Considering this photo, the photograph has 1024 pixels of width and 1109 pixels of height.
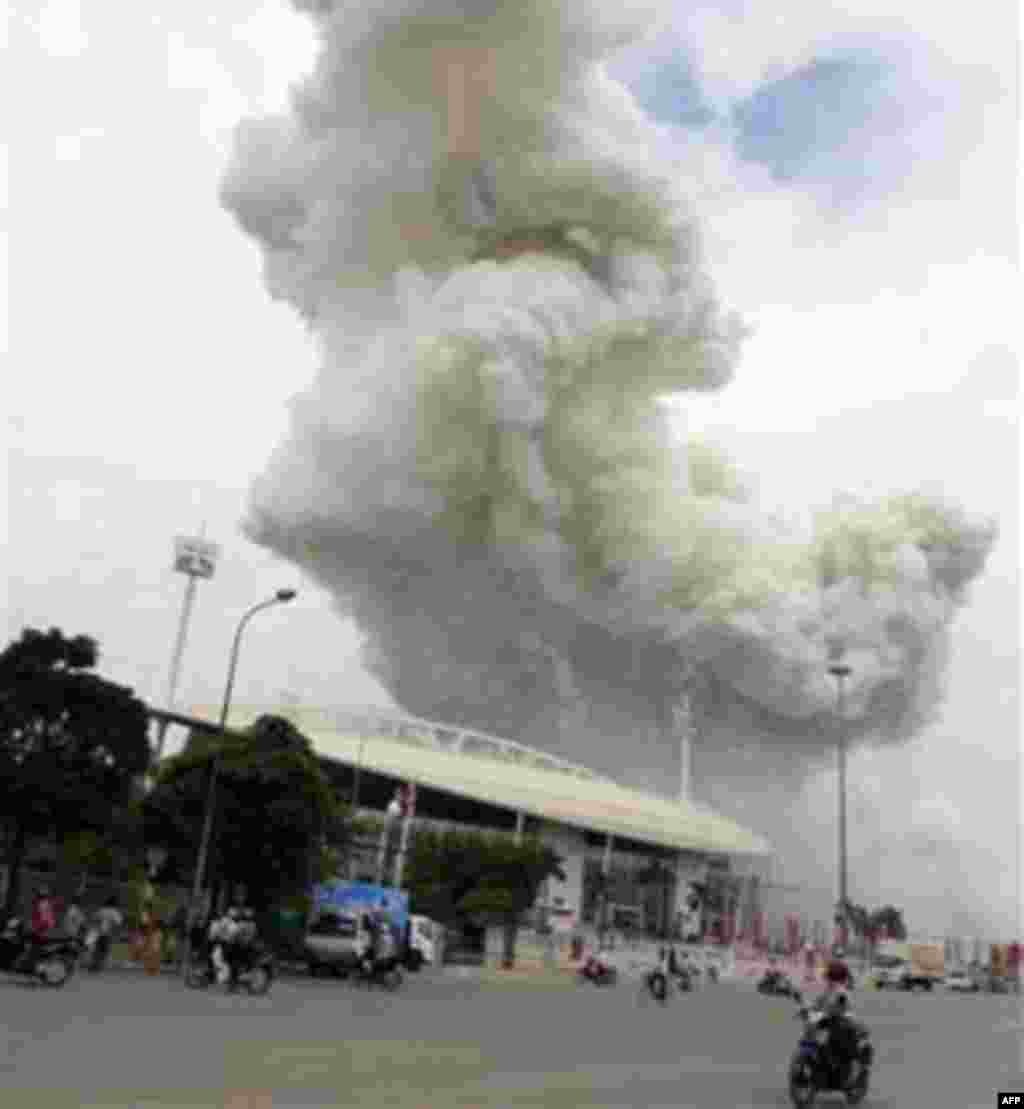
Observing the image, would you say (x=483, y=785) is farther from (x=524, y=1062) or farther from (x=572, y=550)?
(x=524, y=1062)

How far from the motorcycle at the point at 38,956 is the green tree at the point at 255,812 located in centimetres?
1208

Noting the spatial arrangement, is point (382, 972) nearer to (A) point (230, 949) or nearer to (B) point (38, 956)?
(A) point (230, 949)

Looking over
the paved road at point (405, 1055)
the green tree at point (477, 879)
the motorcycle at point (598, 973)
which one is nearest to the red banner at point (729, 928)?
the green tree at point (477, 879)

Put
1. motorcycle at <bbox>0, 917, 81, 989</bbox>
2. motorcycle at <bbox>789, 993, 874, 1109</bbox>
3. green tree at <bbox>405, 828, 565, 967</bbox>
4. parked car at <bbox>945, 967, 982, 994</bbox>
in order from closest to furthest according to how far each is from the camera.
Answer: motorcycle at <bbox>789, 993, 874, 1109</bbox>, motorcycle at <bbox>0, 917, 81, 989</bbox>, green tree at <bbox>405, 828, 565, 967</bbox>, parked car at <bbox>945, 967, 982, 994</bbox>

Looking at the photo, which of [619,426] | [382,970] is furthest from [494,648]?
[382,970]

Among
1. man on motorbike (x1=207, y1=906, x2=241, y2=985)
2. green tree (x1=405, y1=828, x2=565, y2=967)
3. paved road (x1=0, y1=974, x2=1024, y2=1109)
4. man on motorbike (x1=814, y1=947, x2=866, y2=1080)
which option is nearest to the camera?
paved road (x1=0, y1=974, x2=1024, y2=1109)

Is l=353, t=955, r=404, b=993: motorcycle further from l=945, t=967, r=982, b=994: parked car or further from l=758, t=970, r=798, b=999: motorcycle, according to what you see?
l=945, t=967, r=982, b=994: parked car

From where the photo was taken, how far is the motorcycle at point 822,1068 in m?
14.0

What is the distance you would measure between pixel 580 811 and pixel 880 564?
20.9 m

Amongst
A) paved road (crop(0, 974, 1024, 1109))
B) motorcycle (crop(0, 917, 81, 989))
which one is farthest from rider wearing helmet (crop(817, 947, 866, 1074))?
motorcycle (crop(0, 917, 81, 989))

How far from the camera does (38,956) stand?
23.4 m

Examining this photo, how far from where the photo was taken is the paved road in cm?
1207

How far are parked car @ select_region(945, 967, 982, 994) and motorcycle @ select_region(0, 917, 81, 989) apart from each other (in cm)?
5956

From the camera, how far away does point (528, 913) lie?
73.6 metres
